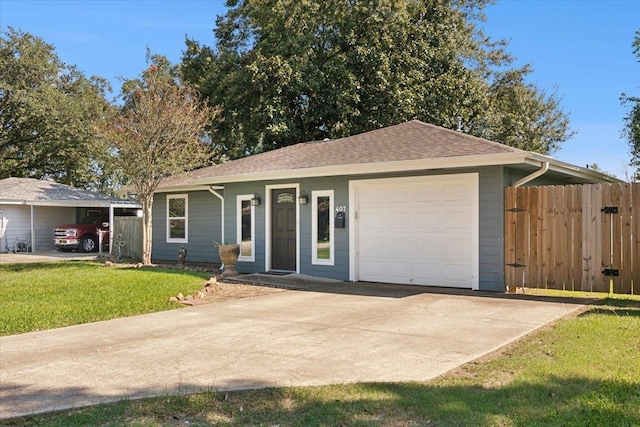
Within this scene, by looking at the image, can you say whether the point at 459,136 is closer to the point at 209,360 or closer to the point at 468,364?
the point at 468,364

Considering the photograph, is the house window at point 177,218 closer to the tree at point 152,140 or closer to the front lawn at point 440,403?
the tree at point 152,140

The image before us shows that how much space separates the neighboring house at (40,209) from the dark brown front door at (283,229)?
500 inches

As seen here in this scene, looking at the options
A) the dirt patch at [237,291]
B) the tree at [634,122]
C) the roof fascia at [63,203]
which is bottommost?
the dirt patch at [237,291]

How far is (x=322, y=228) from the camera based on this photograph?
40.2 feet

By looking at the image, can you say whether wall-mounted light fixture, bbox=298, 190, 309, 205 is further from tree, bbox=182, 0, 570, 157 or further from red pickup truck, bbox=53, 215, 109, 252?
red pickup truck, bbox=53, 215, 109, 252

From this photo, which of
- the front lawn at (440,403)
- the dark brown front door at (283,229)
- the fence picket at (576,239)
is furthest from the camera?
the dark brown front door at (283,229)

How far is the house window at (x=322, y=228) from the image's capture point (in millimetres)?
12078

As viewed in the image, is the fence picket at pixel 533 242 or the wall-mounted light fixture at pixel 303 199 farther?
the wall-mounted light fixture at pixel 303 199

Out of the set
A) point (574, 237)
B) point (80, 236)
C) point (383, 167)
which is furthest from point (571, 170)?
point (80, 236)

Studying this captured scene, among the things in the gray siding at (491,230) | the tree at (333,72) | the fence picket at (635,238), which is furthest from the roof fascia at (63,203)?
the fence picket at (635,238)

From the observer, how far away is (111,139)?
13789 millimetres

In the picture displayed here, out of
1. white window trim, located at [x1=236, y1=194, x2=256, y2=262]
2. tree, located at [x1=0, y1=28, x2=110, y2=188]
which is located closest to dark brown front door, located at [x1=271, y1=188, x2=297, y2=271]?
white window trim, located at [x1=236, y1=194, x2=256, y2=262]

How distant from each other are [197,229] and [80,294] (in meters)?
6.98

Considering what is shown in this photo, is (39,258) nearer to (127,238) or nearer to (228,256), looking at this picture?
(127,238)
